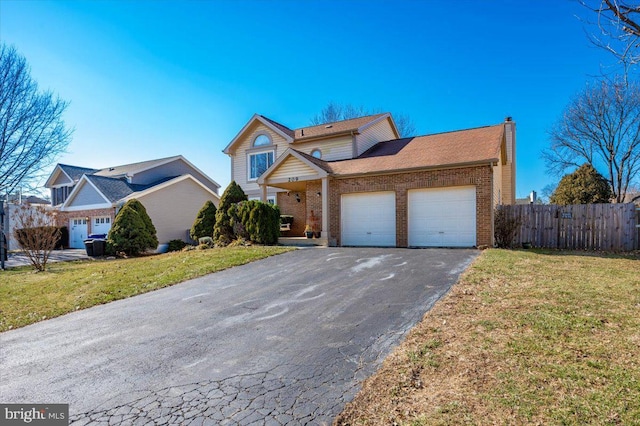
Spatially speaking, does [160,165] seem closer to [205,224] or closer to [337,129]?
[205,224]

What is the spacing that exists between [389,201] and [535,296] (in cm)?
866

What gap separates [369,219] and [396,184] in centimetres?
192

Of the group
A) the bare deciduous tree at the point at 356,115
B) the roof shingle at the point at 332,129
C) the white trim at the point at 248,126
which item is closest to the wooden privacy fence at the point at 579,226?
the roof shingle at the point at 332,129

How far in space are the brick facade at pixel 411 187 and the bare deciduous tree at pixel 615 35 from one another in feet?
28.3

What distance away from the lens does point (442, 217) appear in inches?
512

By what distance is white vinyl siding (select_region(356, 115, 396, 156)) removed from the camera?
17.9m

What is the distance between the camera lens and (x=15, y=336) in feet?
17.5

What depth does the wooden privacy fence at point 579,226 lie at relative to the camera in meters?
12.4

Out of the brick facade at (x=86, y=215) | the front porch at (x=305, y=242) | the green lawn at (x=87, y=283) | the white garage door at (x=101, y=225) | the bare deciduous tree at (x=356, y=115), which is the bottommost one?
the green lawn at (x=87, y=283)

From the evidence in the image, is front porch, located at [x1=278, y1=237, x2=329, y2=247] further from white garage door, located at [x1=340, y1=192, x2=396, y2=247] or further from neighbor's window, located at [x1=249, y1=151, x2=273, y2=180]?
neighbor's window, located at [x1=249, y1=151, x2=273, y2=180]

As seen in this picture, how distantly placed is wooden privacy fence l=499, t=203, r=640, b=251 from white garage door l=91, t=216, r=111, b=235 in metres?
22.9

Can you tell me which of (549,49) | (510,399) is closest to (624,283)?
(510,399)

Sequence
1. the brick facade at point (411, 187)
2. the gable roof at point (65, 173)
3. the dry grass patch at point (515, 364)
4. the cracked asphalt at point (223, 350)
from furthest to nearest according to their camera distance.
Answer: the gable roof at point (65, 173)
the brick facade at point (411, 187)
the cracked asphalt at point (223, 350)
the dry grass patch at point (515, 364)

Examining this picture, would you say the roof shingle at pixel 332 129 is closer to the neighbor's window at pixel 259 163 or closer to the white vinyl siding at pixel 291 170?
the neighbor's window at pixel 259 163
